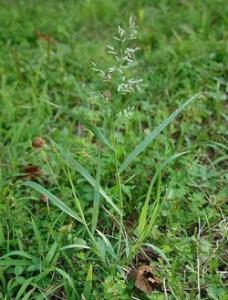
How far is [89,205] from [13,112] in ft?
2.66

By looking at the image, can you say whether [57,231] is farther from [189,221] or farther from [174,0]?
[174,0]

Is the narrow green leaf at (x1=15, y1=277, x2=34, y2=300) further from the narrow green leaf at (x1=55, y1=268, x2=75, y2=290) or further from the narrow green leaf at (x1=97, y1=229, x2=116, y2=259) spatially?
the narrow green leaf at (x1=97, y1=229, x2=116, y2=259)

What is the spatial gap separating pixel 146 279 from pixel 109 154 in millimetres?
669

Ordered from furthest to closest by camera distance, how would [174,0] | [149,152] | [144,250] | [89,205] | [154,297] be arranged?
1. [174,0]
2. [149,152]
3. [89,205]
4. [144,250]
5. [154,297]

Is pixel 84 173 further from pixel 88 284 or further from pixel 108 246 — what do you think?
pixel 88 284

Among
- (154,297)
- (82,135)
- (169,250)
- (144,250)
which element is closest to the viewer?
(154,297)

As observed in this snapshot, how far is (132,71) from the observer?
3.02 metres

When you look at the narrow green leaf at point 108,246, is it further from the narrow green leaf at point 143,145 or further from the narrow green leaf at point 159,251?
the narrow green leaf at point 143,145

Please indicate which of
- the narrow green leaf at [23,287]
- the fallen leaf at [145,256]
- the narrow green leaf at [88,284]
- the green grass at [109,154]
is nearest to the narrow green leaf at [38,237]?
the green grass at [109,154]

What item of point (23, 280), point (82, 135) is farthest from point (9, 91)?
point (23, 280)

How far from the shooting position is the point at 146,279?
186 centimetres

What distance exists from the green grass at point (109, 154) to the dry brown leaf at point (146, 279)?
35 millimetres

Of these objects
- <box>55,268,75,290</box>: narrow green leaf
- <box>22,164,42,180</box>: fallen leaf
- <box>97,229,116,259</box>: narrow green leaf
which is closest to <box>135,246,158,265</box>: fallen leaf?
<box>97,229,116,259</box>: narrow green leaf

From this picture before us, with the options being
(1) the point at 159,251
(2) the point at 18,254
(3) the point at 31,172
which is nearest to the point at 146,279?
(1) the point at 159,251
